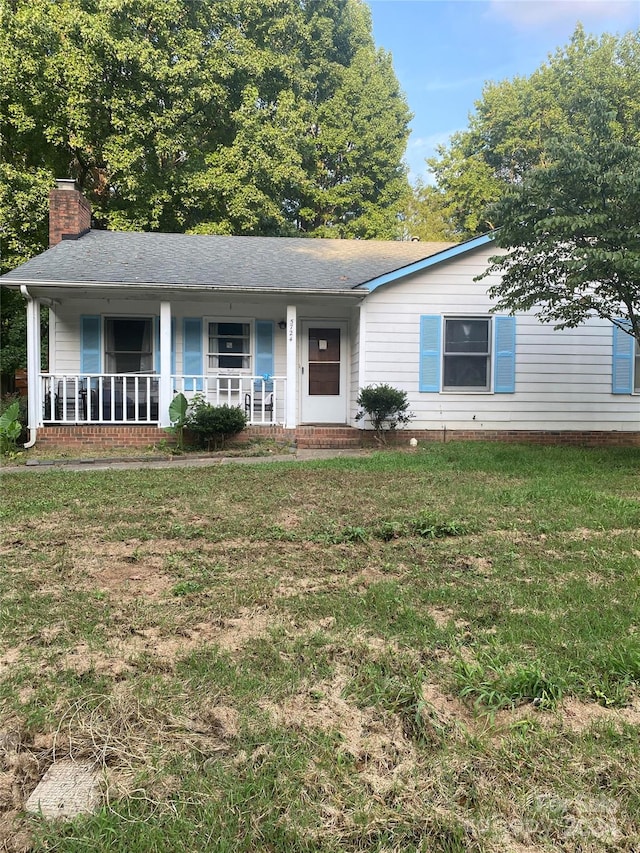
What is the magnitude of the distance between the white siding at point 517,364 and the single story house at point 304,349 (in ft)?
0.08

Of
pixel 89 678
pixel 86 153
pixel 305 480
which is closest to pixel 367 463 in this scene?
pixel 305 480

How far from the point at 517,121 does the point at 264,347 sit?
21.6 m

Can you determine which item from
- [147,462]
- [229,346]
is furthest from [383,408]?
[147,462]

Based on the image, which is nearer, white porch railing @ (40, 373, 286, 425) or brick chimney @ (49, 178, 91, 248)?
white porch railing @ (40, 373, 286, 425)

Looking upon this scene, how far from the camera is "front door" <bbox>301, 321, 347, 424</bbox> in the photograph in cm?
1130

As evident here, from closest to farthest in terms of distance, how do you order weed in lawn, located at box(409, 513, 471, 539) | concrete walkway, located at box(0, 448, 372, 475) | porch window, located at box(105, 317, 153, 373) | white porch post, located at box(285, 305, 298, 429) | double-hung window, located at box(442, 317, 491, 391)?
1. weed in lawn, located at box(409, 513, 471, 539)
2. concrete walkway, located at box(0, 448, 372, 475)
3. white porch post, located at box(285, 305, 298, 429)
4. double-hung window, located at box(442, 317, 491, 391)
5. porch window, located at box(105, 317, 153, 373)

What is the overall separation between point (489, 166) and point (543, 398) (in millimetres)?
19943

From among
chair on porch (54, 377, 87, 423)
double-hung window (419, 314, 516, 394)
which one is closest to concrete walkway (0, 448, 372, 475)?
chair on porch (54, 377, 87, 423)

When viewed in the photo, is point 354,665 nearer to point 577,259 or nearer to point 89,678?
point 89,678

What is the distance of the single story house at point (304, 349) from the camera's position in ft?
31.6

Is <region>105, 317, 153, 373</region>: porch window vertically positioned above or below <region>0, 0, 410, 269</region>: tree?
below

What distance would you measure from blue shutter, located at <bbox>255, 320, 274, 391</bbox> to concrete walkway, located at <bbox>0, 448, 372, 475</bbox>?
2.87 metres

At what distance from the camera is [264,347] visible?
36.4ft

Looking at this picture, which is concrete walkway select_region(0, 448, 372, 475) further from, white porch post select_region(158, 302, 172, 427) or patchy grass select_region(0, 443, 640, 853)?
patchy grass select_region(0, 443, 640, 853)
